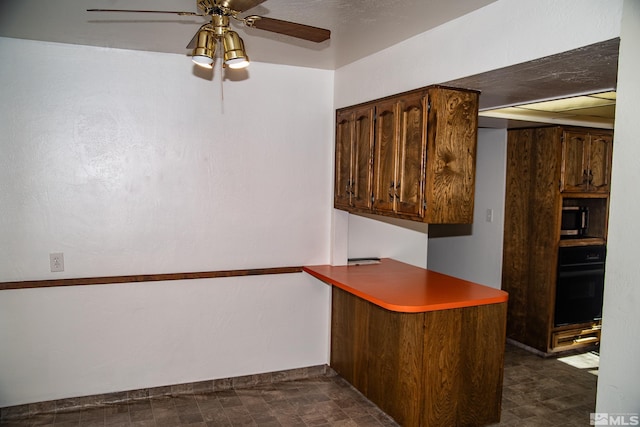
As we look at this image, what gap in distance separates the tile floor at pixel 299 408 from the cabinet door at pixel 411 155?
1492 mm

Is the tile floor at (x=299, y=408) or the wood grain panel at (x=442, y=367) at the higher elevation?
the wood grain panel at (x=442, y=367)

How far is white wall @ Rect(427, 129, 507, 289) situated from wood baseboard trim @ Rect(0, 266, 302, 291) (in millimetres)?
2172

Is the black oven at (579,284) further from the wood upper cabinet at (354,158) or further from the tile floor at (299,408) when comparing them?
the wood upper cabinet at (354,158)

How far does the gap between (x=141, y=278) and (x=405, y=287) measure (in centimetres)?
186

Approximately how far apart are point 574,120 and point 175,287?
3.66 metres

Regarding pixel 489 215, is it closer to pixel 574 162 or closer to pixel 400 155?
pixel 574 162

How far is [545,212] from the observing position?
14.5 feet

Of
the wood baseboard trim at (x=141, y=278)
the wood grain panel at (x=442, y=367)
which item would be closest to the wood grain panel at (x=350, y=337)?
the wood baseboard trim at (x=141, y=278)

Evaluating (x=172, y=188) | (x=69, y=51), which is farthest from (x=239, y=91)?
(x=69, y=51)

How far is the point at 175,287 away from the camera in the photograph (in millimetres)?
3543

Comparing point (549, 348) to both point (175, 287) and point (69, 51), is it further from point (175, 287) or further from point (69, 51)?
point (69, 51)

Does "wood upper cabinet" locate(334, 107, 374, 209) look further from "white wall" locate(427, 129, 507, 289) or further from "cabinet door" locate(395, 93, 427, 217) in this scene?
"white wall" locate(427, 129, 507, 289)

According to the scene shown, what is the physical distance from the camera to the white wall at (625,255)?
1557 millimetres

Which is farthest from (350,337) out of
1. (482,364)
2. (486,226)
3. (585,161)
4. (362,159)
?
(585,161)
